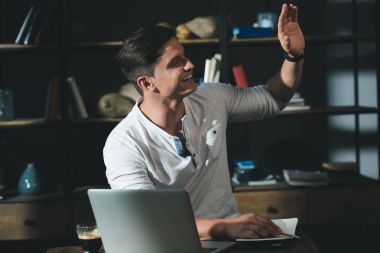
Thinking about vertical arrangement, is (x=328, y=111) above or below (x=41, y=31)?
below

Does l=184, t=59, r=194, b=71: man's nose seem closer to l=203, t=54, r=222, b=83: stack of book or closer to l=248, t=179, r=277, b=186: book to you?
l=203, t=54, r=222, b=83: stack of book

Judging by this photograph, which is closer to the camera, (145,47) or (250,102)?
(145,47)

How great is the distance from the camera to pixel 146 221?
5.51 ft

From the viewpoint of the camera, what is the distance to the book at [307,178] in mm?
3715

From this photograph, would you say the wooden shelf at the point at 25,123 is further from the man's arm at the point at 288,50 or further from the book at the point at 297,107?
the man's arm at the point at 288,50

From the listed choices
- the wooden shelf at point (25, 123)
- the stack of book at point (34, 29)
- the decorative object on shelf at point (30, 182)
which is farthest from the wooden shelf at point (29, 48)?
the decorative object on shelf at point (30, 182)

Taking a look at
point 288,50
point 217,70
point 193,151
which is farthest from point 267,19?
point 193,151

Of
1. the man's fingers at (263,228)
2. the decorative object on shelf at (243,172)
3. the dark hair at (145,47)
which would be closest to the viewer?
the man's fingers at (263,228)

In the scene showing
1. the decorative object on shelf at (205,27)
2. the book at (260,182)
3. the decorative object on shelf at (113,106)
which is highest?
the decorative object on shelf at (205,27)

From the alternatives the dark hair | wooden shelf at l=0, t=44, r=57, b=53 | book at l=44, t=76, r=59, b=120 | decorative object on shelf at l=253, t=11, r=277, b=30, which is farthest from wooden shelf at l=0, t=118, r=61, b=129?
the dark hair

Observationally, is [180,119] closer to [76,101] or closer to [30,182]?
[76,101]

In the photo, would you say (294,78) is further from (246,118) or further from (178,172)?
(178,172)

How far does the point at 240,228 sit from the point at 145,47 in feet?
2.69

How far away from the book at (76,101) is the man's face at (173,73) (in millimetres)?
1431
